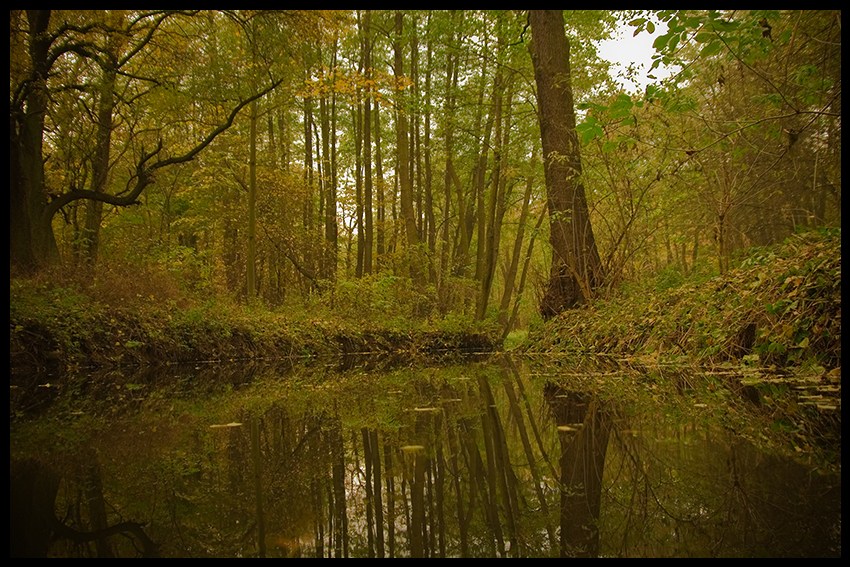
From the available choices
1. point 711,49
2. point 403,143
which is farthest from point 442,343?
point 711,49

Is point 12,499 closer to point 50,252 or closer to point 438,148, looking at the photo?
point 50,252

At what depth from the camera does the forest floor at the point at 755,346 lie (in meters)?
2.44

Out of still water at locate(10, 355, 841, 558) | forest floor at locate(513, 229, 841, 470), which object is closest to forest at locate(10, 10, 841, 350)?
forest floor at locate(513, 229, 841, 470)

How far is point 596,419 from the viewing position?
263cm

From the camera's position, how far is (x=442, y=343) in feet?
44.2

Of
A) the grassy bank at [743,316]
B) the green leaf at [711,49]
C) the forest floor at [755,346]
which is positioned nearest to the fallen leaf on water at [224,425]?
the forest floor at [755,346]

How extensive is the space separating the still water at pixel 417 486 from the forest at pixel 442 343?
0.04 ft

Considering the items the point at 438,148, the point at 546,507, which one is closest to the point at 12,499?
the point at 546,507

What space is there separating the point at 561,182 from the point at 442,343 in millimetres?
5628

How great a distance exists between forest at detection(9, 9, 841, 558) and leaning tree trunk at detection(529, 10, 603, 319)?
0.17 feet

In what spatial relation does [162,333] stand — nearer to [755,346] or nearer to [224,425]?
[224,425]

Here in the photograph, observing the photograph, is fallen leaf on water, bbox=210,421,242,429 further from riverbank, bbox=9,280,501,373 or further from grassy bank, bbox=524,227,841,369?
riverbank, bbox=9,280,501,373

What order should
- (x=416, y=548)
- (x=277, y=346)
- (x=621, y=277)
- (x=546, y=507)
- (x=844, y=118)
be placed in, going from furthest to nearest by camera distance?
(x=277, y=346) < (x=621, y=277) < (x=844, y=118) < (x=546, y=507) < (x=416, y=548)
